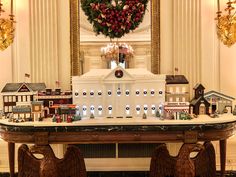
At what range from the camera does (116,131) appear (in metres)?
3.87

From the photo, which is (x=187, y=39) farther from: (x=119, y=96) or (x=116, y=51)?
(x=119, y=96)

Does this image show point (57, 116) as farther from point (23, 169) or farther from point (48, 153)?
point (23, 169)

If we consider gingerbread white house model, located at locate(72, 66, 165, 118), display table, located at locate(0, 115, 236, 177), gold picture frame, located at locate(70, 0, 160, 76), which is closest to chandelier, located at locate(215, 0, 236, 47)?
gold picture frame, located at locate(70, 0, 160, 76)

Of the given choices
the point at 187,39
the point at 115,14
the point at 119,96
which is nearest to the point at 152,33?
the point at 187,39

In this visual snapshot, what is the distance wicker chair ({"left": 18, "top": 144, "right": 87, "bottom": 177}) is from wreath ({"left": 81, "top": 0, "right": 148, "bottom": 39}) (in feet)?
5.43

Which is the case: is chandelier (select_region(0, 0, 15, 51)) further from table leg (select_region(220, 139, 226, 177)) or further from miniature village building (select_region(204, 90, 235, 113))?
table leg (select_region(220, 139, 226, 177))

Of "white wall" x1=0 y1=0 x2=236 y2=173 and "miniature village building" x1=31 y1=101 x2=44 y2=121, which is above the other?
"white wall" x1=0 y1=0 x2=236 y2=173

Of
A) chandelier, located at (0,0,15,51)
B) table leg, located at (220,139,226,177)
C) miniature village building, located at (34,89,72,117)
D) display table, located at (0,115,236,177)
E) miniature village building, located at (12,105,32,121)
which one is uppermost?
chandelier, located at (0,0,15,51)

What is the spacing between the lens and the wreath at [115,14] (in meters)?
4.17

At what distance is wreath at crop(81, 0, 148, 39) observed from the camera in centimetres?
417

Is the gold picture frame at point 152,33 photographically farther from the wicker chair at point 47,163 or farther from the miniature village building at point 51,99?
the wicker chair at point 47,163

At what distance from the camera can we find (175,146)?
4789mm

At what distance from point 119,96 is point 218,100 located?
4.68 ft

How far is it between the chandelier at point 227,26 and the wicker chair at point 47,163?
2582 mm
